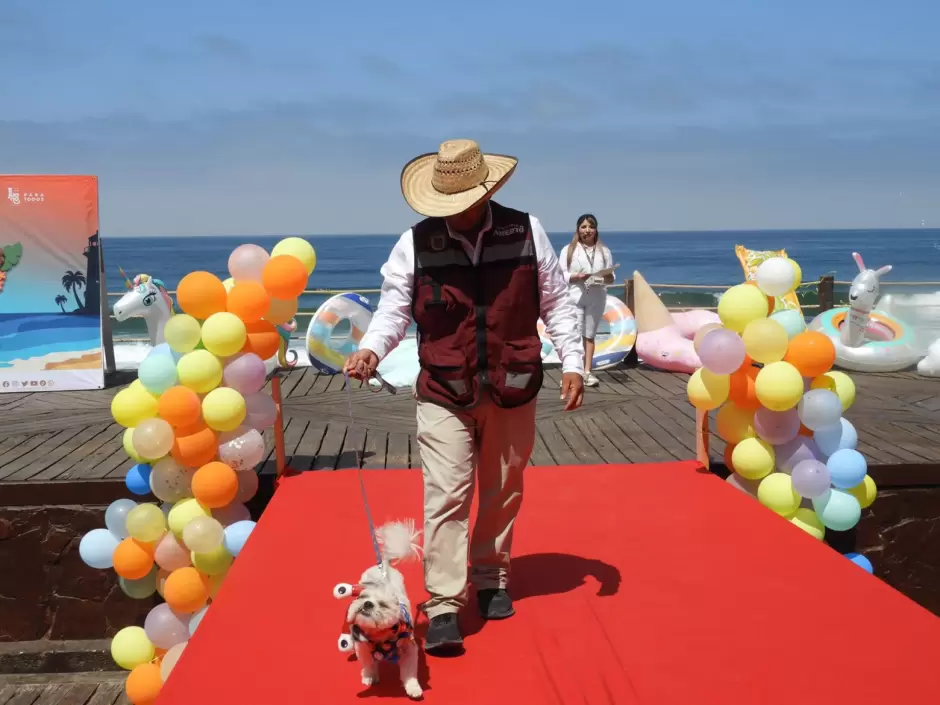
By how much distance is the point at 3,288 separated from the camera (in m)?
8.71

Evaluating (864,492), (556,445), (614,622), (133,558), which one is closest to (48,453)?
(133,558)

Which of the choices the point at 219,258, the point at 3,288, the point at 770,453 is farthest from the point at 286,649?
the point at 219,258

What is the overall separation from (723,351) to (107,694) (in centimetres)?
436

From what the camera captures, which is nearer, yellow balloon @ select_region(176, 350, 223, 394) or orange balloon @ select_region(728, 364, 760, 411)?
yellow balloon @ select_region(176, 350, 223, 394)

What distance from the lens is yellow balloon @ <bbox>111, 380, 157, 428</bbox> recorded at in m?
4.60

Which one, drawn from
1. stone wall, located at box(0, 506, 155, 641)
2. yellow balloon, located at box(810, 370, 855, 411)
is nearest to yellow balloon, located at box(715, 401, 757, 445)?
yellow balloon, located at box(810, 370, 855, 411)

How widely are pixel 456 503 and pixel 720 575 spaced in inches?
53.6

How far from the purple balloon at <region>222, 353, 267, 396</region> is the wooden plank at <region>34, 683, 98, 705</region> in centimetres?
240

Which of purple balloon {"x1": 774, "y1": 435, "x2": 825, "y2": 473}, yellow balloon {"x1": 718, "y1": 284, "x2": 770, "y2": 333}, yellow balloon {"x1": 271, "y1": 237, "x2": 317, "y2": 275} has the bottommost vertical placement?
purple balloon {"x1": 774, "y1": 435, "x2": 825, "y2": 473}

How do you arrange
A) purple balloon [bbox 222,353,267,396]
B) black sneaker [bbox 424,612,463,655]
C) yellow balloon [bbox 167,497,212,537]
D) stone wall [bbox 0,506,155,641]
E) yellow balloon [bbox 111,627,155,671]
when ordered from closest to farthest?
black sneaker [bbox 424,612,463,655] < yellow balloon [bbox 167,497,212,537] < purple balloon [bbox 222,353,267,396] < yellow balloon [bbox 111,627,155,671] < stone wall [bbox 0,506,155,641]

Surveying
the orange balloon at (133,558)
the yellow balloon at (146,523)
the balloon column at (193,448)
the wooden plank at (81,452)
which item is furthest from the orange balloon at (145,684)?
the wooden plank at (81,452)

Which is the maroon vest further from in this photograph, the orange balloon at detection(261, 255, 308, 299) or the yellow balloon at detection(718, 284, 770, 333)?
the yellow balloon at detection(718, 284, 770, 333)

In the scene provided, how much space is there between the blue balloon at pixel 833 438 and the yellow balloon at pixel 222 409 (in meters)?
3.11

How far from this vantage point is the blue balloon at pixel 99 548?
4926mm
